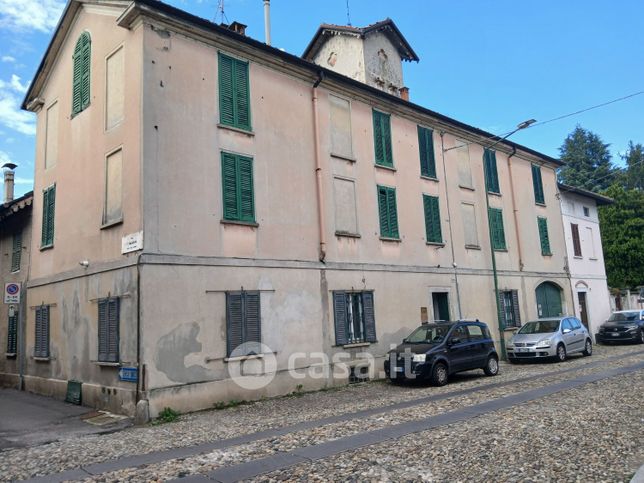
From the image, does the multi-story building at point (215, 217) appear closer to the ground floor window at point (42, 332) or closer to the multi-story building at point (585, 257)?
the ground floor window at point (42, 332)

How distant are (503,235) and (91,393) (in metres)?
16.5

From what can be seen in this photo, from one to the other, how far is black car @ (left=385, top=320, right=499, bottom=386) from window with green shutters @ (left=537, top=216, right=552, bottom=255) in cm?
1031

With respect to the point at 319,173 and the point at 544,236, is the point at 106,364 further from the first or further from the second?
the point at 544,236

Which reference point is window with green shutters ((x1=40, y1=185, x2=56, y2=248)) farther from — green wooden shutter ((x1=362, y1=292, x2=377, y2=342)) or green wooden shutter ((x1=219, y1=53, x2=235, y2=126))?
green wooden shutter ((x1=362, y1=292, x2=377, y2=342))

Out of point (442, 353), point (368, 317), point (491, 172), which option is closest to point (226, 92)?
point (368, 317)

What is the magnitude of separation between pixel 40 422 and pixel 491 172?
18169 mm

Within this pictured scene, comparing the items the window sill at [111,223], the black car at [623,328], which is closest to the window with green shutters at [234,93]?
the window sill at [111,223]

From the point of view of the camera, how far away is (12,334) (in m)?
16.2

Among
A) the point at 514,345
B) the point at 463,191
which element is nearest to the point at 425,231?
the point at 463,191

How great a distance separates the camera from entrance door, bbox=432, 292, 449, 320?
18219mm

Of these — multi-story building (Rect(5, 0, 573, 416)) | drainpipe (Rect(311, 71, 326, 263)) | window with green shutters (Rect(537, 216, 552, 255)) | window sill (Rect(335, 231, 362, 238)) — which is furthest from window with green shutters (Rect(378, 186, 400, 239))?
window with green shutters (Rect(537, 216, 552, 255))

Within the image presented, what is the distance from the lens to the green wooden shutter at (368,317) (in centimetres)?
1527

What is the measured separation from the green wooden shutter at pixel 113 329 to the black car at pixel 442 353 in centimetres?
682

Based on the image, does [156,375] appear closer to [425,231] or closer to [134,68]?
[134,68]
